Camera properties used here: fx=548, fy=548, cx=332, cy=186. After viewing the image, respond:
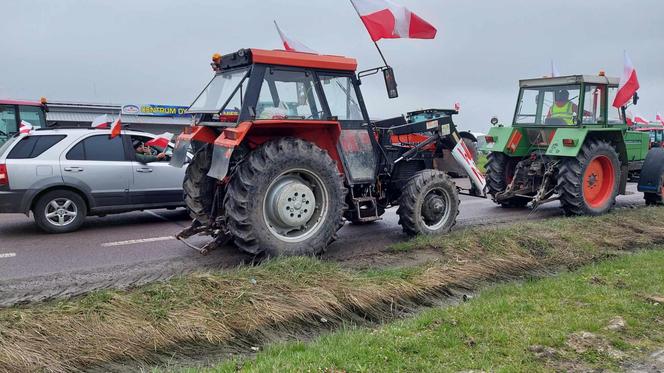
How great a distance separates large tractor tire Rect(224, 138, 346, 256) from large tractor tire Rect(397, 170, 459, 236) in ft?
4.05

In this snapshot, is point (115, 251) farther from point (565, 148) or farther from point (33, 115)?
point (33, 115)

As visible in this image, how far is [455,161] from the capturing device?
8.39m

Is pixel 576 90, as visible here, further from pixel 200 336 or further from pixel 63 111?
pixel 63 111

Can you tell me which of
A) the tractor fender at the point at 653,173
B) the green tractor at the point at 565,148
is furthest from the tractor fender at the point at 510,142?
the tractor fender at the point at 653,173

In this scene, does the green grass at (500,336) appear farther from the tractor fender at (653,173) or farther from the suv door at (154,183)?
the tractor fender at (653,173)

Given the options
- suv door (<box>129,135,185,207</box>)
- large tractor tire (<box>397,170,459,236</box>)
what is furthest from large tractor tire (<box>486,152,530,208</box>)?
suv door (<box>129,135,185,207</box>)

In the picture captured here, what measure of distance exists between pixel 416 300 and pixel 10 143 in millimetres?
6735

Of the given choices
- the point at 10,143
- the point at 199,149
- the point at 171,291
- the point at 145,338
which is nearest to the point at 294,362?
the point at 145,338

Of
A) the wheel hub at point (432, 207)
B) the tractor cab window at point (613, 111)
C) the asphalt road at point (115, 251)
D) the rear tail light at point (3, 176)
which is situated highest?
the tractor cab window at point (613, 111)

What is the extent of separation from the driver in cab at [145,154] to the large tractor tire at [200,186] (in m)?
2.57

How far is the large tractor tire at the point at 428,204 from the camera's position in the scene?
7.36 m

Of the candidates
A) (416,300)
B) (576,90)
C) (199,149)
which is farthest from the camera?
(576,90)

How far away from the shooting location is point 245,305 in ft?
15.5

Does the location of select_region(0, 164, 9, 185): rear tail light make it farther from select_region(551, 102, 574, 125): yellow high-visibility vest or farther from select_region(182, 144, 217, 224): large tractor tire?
select_region(551, 102, 574, 125): yellow high-visibility vest
